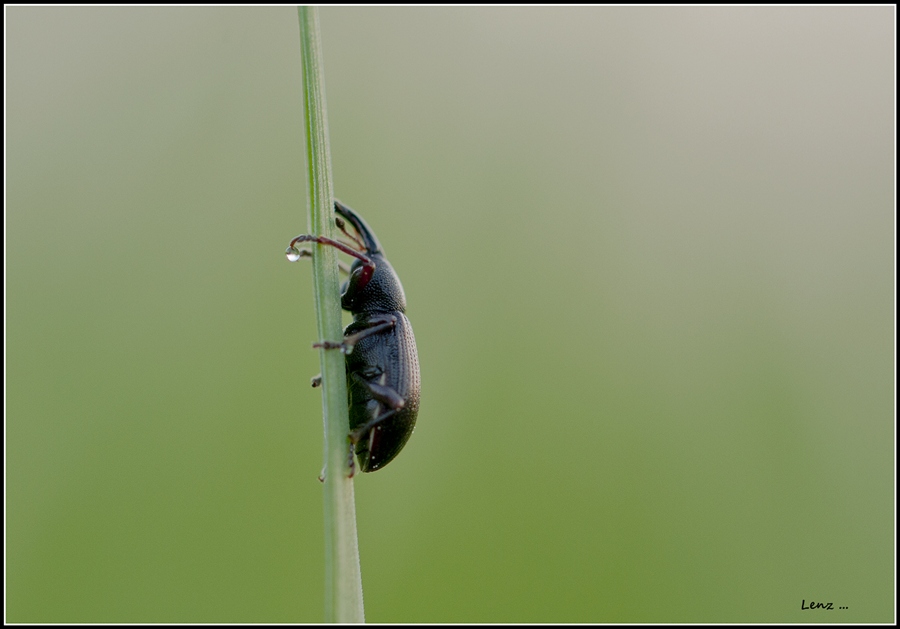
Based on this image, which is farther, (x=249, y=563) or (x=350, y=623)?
(x=249, y=563)

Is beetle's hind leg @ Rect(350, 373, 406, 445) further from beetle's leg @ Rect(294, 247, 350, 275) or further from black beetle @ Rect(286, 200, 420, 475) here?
beetle's leg @ Rect(294, 247, 350, 275)

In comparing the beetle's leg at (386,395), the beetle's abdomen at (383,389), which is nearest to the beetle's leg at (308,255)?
the beetle's abdomen at (383,389)

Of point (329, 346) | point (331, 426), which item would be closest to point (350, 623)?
point (331, 426)

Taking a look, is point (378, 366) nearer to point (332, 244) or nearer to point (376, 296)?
point (376, 296)

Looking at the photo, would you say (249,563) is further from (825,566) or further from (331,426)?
(825,566)

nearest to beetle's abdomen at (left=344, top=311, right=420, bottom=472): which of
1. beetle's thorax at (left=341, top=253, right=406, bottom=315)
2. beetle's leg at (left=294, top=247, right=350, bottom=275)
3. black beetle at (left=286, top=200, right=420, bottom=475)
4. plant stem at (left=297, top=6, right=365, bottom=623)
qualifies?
black beetle at (left=286, top=200, right=420, bottom=475)

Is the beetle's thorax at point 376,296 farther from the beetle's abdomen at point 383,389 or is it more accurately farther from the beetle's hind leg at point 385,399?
the beetle's hind leg at point 385,399
